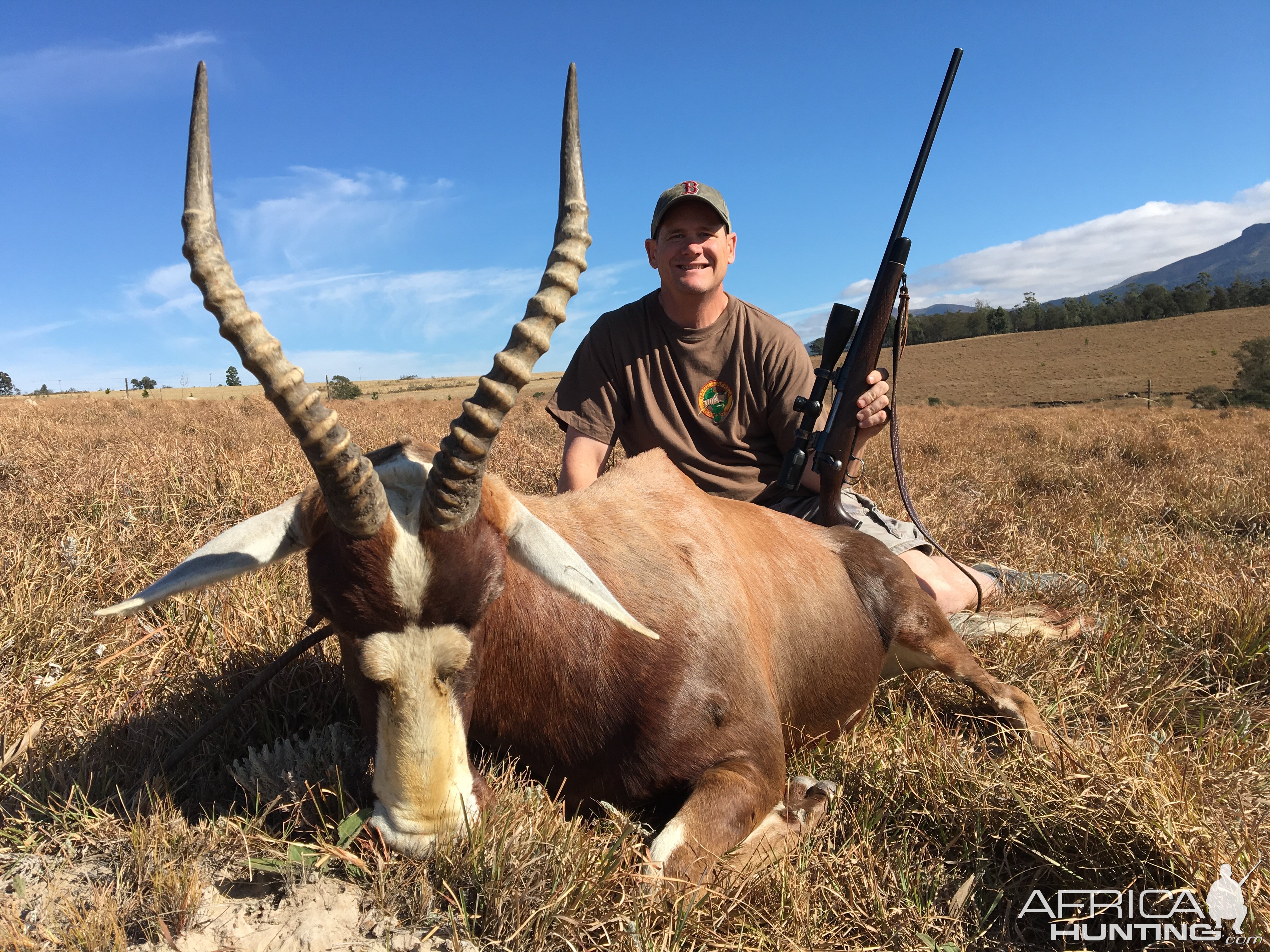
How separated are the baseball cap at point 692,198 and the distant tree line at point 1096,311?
9542 centimetres

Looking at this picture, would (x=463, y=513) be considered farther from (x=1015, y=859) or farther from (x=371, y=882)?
(x=1015, y=859)

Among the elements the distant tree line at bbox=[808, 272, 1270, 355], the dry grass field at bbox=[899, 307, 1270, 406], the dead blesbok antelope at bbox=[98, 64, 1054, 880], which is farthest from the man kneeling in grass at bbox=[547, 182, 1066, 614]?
the distant tree line at bbox=[808, 272, 1270, 355]

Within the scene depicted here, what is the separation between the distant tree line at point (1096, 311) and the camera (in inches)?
4045

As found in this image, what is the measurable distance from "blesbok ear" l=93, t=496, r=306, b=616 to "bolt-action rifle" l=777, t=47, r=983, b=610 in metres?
3.42

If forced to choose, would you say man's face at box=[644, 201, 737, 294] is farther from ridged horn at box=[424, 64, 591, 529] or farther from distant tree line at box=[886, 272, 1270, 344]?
distant tree line at box=[886, 272, 1270, 344]

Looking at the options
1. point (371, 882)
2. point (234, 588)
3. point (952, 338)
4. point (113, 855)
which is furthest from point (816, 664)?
point (952, 338)

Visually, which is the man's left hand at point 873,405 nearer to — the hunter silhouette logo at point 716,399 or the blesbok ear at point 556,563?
the hunter silhouette logo at point 716,399

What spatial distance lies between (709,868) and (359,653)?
1.41 metres

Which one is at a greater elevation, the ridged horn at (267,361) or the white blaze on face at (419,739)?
the ridged horn at (267,361)

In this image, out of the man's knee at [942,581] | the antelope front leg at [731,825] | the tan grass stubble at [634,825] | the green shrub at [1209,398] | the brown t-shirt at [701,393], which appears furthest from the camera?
the green shrub at [1209,398]

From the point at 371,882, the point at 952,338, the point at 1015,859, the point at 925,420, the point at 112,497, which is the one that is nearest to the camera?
the point at 371,882

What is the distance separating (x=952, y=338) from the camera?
114312 mm

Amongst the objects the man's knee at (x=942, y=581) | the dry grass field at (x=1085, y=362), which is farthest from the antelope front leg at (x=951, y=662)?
the dry grass field at (x=1085, y=362)

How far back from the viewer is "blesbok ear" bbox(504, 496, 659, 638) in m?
2.46
